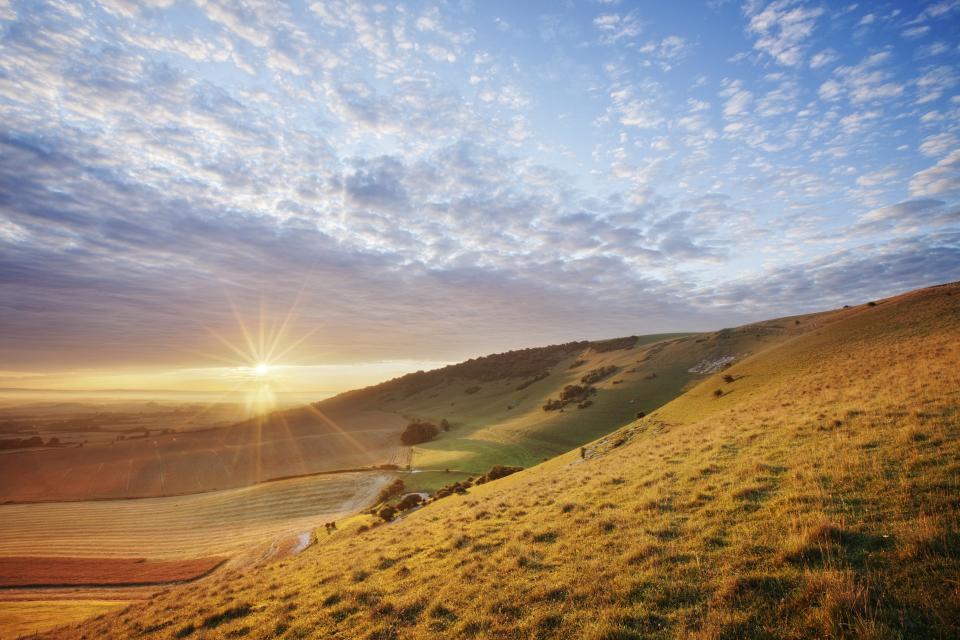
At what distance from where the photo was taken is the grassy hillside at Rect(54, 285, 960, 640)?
6.14 metres

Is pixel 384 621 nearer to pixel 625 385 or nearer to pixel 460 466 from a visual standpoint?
pixel 460 466

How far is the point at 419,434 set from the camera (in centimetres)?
8550

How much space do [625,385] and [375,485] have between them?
4606 centimetres

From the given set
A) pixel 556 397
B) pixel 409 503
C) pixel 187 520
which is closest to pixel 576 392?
pixel 556 397

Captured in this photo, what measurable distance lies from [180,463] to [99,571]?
46.6 metres

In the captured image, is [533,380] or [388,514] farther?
[533,380]

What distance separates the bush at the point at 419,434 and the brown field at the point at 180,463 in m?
3.46

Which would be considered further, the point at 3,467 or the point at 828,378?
the point at 3,467

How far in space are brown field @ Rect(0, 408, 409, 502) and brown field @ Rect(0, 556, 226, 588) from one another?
27.8 meters

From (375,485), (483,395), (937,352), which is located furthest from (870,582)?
(483,395)

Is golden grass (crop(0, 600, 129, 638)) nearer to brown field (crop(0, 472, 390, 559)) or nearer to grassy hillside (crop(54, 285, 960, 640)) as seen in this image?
brown field (crop(0, 472, 390, 559))

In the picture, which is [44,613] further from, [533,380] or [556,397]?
[533,380]

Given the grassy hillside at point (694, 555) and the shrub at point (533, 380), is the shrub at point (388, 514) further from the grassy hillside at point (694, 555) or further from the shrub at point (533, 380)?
the shrub at point (533, 380)

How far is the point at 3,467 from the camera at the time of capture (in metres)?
76.1
